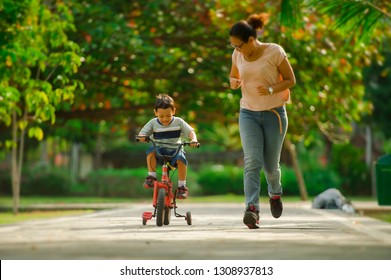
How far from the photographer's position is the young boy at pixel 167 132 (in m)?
9.45

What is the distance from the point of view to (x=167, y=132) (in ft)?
31.5

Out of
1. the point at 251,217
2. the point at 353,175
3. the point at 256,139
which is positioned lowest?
the point at 251,217

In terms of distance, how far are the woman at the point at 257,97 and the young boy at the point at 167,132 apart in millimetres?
615

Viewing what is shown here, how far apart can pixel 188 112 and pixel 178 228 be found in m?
12.2

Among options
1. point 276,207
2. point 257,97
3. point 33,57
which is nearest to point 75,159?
point 33,57

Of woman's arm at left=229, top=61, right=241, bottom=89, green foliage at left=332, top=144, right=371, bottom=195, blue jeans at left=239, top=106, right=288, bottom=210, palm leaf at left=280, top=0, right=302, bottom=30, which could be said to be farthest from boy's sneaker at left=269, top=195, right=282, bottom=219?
green foliage at left=332, top=144, right=371, bottom=195

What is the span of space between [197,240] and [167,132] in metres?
1.74

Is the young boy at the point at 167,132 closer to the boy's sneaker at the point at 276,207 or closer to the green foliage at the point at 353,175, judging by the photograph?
the boy's sneaker at the point at 276,207

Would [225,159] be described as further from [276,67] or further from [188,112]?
[276,67]

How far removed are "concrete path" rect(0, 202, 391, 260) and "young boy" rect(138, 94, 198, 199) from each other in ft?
1.92

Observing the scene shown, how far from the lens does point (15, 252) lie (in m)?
7.12

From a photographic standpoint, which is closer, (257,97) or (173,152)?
(257,97)

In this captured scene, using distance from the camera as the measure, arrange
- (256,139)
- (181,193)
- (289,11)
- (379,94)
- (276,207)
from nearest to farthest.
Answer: (256,139), (181,193), (276,207), (289,11), (379,94)

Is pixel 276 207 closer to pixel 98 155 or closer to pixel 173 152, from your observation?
pixel 173 152
